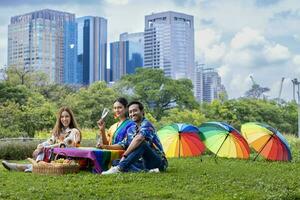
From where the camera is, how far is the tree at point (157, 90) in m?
36.8

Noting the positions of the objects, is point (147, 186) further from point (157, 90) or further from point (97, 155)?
point (157, 90)

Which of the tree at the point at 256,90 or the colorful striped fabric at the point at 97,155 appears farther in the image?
the tree at the point at 256,90

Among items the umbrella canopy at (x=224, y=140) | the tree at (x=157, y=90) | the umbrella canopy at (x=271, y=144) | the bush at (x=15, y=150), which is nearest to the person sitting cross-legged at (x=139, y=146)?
the umbrella canopy at (x=224, y=140)

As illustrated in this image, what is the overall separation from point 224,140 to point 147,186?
516cm

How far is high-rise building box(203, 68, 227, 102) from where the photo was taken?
66562 millimetres

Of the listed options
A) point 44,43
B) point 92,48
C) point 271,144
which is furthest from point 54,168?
point 92,48

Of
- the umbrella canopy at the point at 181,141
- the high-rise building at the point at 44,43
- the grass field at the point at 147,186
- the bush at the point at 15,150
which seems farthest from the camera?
the high-rise building at the point at 44,43

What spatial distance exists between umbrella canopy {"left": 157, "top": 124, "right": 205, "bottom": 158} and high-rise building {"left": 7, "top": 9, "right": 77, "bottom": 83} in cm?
4586

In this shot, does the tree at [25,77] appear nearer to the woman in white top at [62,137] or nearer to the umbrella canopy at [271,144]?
the umbrella canopy at [271,144]

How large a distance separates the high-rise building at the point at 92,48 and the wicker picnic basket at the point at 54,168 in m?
59.0

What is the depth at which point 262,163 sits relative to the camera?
10172 mm

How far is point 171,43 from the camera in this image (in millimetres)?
61969

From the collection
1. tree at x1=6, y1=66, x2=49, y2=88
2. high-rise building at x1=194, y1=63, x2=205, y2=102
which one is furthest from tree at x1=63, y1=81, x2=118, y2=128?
high-rise building at x1=194, y1=63, x2=205, y2=102

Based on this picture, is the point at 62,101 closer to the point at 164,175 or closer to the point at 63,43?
the point at 164,175
